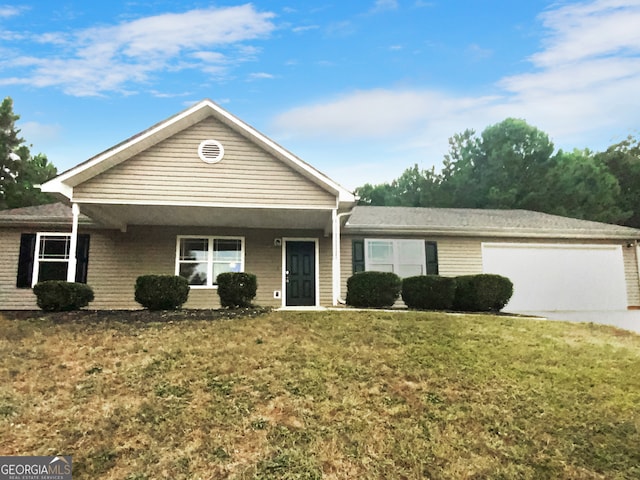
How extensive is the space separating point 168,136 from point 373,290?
20.6 ft

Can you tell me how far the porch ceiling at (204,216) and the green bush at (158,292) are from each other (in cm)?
195

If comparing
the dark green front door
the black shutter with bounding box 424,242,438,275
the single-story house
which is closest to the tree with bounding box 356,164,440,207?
the single-story house

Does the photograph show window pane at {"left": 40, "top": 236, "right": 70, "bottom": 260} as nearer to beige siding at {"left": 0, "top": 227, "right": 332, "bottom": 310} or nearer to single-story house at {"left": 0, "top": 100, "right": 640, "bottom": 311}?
single-story house at {"left": 0, "top": 100, "right": 640, "bottom": 311}

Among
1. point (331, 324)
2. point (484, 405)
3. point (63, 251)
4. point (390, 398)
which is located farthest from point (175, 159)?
point (484, 405)

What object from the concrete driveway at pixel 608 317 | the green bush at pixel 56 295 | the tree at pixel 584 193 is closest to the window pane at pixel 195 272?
the green bush at pixel 56 295

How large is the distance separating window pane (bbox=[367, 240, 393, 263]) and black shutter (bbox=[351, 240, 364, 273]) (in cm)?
23

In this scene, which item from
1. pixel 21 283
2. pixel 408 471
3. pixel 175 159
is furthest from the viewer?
pixel 21 283

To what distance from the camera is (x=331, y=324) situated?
30.7 feet

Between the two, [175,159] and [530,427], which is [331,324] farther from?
[175,159]

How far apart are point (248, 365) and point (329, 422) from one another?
192 centimetres

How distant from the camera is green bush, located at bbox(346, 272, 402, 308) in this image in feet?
40.0

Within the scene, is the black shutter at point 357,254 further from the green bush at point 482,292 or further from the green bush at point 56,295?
the green bush at point 56,295

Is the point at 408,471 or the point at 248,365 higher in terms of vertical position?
the point at 248,365

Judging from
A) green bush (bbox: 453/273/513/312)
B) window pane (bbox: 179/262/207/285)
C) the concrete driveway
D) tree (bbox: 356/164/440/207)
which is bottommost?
the concrete driveway
